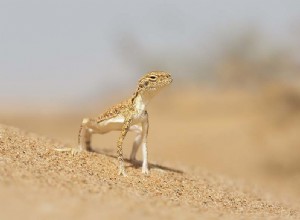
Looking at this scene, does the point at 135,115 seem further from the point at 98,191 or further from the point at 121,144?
the point at 98,191

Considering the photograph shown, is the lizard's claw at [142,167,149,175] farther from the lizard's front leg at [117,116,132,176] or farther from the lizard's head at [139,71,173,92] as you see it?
the lizard's head at [139,71,173,92]

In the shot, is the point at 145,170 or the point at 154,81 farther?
the point at 145,170

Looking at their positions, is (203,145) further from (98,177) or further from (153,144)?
(98,177)

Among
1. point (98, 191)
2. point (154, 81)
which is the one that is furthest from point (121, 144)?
point (98, 191)

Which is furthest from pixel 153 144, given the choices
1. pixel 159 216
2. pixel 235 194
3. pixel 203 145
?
pixel 159 216

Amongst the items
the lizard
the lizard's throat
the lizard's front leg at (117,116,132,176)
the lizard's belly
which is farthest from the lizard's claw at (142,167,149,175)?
the lizard's throat

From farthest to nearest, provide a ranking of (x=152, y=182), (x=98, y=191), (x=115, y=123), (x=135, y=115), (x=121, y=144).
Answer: (x=115, y=123) → (x=135, y=115) → (x=121, y=144) → (x=152, y=182) → (x=98, y=191)
